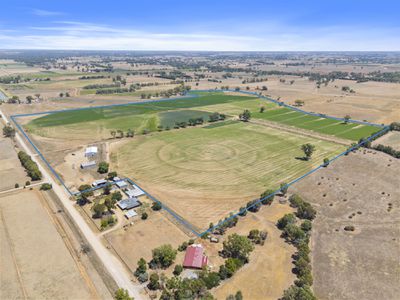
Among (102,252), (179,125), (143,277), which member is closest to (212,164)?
(102,252)

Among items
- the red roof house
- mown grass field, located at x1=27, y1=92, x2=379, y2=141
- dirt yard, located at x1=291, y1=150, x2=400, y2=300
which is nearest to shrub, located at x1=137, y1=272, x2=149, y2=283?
the red roof house

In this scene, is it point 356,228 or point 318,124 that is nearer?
point 356,228

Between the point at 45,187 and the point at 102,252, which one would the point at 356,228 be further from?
the point at 45,187

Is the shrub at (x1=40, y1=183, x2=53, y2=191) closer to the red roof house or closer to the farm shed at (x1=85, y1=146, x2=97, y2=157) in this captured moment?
the farm shed at (x1=85, y1=146, x2=97, y2=157)

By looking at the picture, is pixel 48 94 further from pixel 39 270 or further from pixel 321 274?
pixel 321 274

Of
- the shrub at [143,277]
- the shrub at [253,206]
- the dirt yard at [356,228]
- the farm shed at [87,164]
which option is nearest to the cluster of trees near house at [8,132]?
the farm shed at [87,164]

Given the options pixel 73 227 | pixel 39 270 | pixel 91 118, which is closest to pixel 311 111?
pixel 91 118

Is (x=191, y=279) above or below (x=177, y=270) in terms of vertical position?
above
